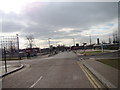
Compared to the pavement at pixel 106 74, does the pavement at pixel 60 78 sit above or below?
below

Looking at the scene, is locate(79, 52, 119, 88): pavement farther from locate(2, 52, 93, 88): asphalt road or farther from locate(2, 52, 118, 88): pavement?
locate(2, 52, 93, 88): asphalt road

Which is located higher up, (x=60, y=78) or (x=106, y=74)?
(x=106, y=74)

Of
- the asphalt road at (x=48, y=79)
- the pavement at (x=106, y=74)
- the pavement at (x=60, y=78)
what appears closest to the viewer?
the pavement at (x=106, y=74)

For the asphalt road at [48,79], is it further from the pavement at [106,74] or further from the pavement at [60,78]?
the pavement at [106,74]

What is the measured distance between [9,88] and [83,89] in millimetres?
4166

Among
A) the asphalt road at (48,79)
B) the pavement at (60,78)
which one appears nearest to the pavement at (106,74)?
the pavement at (60,78)

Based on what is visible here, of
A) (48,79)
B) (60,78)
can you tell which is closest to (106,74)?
(60,78)

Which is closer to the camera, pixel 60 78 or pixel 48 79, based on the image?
pixel 48 79

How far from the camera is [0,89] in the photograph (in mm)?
10062

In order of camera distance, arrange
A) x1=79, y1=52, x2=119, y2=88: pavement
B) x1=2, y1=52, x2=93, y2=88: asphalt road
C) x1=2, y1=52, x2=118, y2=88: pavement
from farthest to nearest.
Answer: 1. x1=2, y1=52, x2=93, y2=88: asphalt road
2. x1=2, y1=52, x2=118, y2=88: pavement
3. x1=79, y1=52, x2=119, y2=88: pavement

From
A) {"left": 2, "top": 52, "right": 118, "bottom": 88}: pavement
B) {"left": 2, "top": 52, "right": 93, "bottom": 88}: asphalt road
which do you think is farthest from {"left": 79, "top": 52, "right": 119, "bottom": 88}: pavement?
{"left": 2, "top": 52, "right": 93, "bottom": 88}: asphalt road

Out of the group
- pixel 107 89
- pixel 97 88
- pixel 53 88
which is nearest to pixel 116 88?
pixel 107 89

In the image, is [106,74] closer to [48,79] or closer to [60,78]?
[60,78]

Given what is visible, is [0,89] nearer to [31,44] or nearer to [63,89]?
[63,89]
